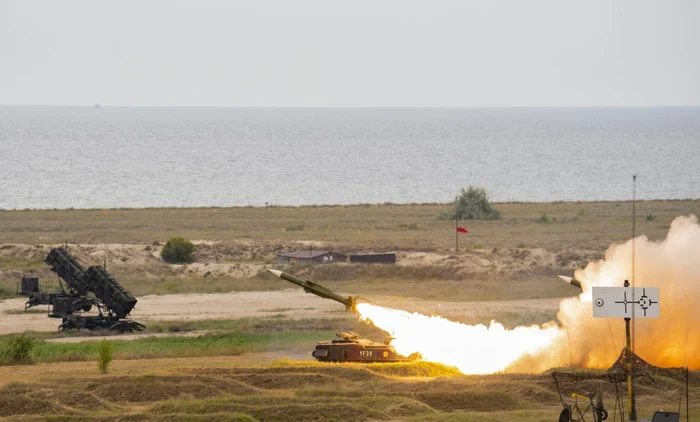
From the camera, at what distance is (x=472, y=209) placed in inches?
4060

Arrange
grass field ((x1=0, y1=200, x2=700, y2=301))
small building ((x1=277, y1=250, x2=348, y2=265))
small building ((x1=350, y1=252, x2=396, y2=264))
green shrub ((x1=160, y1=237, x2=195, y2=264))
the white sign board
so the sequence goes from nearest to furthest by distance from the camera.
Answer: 1. the white sign board
2. grass field ((x1=0, y1=200, x2=700, y2=301))
3. small building ((x1=350, y1=252, x2=396, y2=264))
4. small building ((x1=277, y1=250, x2=348, y2=265))
5. green shrub ((x1=160, y1=237, x2=195, y2=264))

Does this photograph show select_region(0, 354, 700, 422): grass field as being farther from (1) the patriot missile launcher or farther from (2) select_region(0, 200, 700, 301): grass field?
(2) select_region(0, 200, 700, 301): grass field

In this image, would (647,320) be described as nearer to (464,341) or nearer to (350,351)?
(464,341)

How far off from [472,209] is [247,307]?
43.9m

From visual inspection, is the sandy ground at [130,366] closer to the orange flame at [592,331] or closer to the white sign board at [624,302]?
the orange flame at [592,331]

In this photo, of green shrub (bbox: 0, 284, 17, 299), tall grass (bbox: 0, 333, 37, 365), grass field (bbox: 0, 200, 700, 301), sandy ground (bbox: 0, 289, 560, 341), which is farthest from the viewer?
grass field (bbox: 0, 200, 700, 301)

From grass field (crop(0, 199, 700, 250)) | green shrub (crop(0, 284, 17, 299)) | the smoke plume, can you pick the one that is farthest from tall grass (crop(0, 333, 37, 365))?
grass field (crop(0, 199, 700, 250))

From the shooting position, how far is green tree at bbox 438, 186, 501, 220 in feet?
334

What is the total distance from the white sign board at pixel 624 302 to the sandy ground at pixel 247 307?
90.6 feet

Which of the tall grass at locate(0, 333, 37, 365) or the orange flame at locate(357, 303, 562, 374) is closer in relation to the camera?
the orange flame at locate(357, 303, 562, 374)

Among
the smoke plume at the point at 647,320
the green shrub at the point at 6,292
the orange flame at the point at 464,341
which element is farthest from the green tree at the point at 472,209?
the smoke plume at the point at 647,320

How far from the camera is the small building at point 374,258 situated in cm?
7275

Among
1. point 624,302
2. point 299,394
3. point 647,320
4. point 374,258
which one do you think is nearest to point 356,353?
point 299,394

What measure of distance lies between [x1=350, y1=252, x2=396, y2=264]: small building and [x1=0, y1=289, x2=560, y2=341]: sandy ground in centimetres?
740
